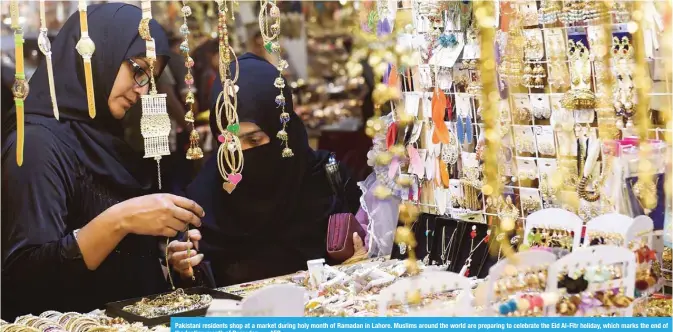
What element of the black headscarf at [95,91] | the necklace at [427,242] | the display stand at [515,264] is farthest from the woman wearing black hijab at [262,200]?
the display stand at [515,264]

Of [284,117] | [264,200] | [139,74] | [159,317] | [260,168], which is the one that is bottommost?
[159,317]

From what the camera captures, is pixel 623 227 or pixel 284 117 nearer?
pixel 623 227

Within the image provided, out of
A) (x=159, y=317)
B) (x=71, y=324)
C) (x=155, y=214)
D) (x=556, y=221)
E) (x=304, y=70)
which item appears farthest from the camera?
(x=304, y=70)

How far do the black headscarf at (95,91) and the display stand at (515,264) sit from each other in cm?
170

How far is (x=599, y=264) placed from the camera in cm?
287

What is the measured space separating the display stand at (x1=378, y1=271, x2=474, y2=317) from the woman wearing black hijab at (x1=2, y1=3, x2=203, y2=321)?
4.45 ft

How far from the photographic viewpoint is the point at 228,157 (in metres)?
→ 3.78

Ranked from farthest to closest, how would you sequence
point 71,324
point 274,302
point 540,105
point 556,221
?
point 540,105 → point 556,221 → point 71,324 → point 274,302

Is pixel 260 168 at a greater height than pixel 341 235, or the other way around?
pixel 260 168

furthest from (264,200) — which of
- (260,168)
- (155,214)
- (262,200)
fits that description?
(155,214)

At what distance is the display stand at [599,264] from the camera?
2801 mm

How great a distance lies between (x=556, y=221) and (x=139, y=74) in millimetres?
1837

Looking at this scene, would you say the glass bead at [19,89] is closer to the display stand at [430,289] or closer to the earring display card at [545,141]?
the display stand at [430,289]

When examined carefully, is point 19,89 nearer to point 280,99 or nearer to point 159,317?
point 159,317
